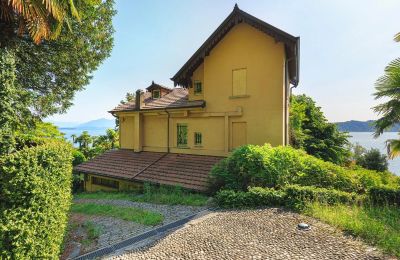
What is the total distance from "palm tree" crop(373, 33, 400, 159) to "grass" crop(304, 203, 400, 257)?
3101 mm

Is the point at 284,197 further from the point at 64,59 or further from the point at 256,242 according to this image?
the point at 64,59

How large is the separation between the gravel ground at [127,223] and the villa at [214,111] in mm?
2760

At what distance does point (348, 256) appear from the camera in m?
5.73

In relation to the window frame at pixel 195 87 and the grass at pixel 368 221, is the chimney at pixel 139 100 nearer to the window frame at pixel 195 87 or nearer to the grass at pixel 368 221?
the window frame at pixel 195 87

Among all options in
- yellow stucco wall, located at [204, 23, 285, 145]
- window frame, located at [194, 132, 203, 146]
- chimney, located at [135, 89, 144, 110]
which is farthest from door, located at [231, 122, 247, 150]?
chimney, located at [135, 89, 144, 110]

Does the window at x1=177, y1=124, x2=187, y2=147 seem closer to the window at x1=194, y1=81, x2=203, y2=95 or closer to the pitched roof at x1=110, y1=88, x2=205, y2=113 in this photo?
the pitched roof at x1=110, y1=88, x2=205, y2=113

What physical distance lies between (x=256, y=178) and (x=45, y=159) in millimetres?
8850

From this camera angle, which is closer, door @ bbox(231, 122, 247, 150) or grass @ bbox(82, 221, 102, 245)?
grass @ bbox(82, 221, 102, 245)

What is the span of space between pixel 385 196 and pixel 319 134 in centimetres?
2226

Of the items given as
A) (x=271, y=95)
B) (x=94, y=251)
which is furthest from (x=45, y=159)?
(x=271, y=95)

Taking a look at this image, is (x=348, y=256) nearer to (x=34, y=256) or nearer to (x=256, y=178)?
(x=256, y=178)

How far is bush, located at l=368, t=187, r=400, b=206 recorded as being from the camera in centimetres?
994

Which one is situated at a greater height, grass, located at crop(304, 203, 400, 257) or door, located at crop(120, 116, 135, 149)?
door, located at crop(120, 116, 135, 149)

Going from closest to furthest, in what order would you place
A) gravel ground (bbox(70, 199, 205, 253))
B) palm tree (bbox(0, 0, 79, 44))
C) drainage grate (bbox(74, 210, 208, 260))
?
drainage grate (bbox(74, 210, 208, 260)), palm tree (bbox(0, 0, 79, 44)), gravel ground (bbox(70, 199, 205, 253))
